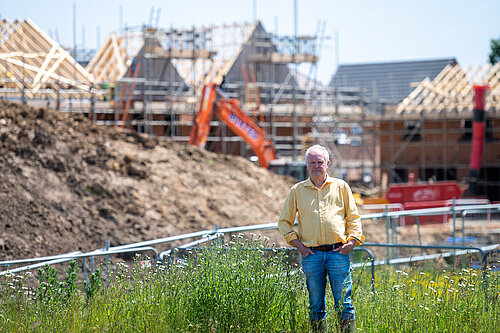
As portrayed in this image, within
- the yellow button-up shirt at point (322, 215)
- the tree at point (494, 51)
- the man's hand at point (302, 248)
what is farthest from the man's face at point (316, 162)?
the tree at point (494, 51)

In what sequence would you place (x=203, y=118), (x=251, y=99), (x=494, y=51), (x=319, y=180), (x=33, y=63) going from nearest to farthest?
(x=319, y=180) < (x=203, y=118) < (x=33, y=63) < (x=251, y=99) < (x=494, y=51)

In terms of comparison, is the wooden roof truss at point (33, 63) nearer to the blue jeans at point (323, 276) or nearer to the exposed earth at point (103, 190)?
the exposed earth at point (103, 190)

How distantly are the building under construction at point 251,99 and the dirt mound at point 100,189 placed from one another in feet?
27.0

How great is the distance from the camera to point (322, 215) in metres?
6.05

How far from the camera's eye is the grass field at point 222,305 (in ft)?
18.9

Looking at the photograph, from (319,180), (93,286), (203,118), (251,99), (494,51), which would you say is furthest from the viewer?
(494,51)

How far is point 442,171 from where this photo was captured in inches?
1268

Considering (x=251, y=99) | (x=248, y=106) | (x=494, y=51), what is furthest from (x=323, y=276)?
(x=494, y=51)

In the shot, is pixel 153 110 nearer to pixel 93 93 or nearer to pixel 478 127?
pixel 93 93

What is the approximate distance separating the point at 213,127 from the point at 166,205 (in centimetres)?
1454

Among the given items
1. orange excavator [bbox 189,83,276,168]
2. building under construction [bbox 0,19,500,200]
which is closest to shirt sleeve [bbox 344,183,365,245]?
orange excavator [bbox 189,83,276,168]

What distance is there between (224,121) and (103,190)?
8.01m

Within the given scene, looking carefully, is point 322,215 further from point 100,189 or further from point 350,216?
point 100,189

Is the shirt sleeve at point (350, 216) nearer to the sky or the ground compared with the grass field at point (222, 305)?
nearer to the sky
